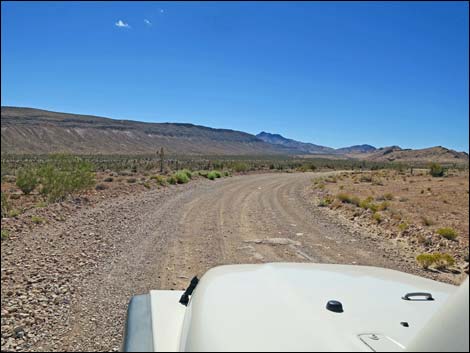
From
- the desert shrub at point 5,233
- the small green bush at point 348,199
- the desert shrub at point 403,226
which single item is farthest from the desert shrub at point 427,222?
the desert shrub at point 5,233

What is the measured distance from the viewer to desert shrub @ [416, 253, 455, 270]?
8.38 meters

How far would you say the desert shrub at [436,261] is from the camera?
8.38 meters

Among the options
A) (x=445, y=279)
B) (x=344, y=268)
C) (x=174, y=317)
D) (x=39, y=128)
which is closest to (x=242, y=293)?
(x=174, y=317)

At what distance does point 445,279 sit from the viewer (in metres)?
7.50

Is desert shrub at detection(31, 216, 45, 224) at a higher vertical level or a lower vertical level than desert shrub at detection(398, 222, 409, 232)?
lower

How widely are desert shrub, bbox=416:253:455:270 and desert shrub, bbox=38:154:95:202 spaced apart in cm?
1227

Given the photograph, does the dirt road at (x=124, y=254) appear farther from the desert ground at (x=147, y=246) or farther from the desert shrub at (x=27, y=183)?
the desert shrub at (x=27, y=183)

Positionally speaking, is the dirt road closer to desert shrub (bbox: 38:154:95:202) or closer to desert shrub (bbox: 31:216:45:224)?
desert shrub (bbox: 31:216:45:224)

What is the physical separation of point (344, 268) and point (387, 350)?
1.37 meters

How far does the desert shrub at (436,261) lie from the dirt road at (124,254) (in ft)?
1.36

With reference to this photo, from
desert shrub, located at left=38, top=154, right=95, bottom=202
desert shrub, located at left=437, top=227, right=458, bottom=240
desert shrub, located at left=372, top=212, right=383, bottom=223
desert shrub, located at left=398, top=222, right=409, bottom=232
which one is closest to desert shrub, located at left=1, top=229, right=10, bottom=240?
desert shrub, located at left=38, top=154, right=95, bottom=202

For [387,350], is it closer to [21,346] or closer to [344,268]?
[344,268]

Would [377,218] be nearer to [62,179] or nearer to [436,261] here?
[436,261]

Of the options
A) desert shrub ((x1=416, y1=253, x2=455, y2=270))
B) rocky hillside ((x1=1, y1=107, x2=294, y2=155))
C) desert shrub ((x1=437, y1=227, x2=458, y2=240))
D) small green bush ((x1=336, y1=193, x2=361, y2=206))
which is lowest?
desert shrub ((x1=416, y1=253, x2=455, y2=270))
